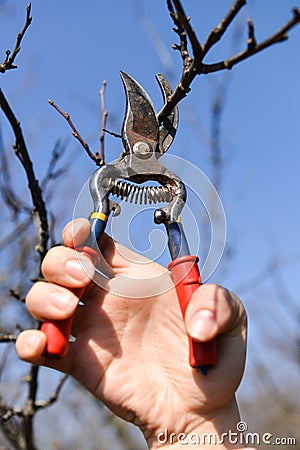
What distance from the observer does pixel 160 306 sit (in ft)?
6.37

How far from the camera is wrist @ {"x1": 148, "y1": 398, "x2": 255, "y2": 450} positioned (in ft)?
5.70

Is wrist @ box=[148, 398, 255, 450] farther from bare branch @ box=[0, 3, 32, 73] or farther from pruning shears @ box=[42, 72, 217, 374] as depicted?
bare branch @ box=[0, 3, 32, 73]

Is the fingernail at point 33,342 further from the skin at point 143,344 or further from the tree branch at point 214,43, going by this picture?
the tree branch at point 214,43

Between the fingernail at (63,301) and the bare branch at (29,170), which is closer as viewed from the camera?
the fingernail at (63,301)

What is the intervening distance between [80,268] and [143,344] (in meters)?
0.43

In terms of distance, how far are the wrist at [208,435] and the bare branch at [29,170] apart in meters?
1.02

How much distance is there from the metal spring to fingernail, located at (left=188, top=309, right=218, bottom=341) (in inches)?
20.4

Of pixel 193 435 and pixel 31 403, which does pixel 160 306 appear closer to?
pixel 193 435

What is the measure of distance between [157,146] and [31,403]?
1.51m

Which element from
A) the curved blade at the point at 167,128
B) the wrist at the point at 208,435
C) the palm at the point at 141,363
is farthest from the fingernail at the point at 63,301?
the curved blade at the point at 167,128

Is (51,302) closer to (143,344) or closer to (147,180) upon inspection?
(143,344)

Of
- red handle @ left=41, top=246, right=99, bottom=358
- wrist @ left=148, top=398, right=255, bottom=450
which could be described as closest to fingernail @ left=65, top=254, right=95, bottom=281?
red handle @ left=41, top=246, right=99, bottom=358

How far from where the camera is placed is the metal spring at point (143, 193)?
188cm

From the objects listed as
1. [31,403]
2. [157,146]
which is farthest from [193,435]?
[31,403]
